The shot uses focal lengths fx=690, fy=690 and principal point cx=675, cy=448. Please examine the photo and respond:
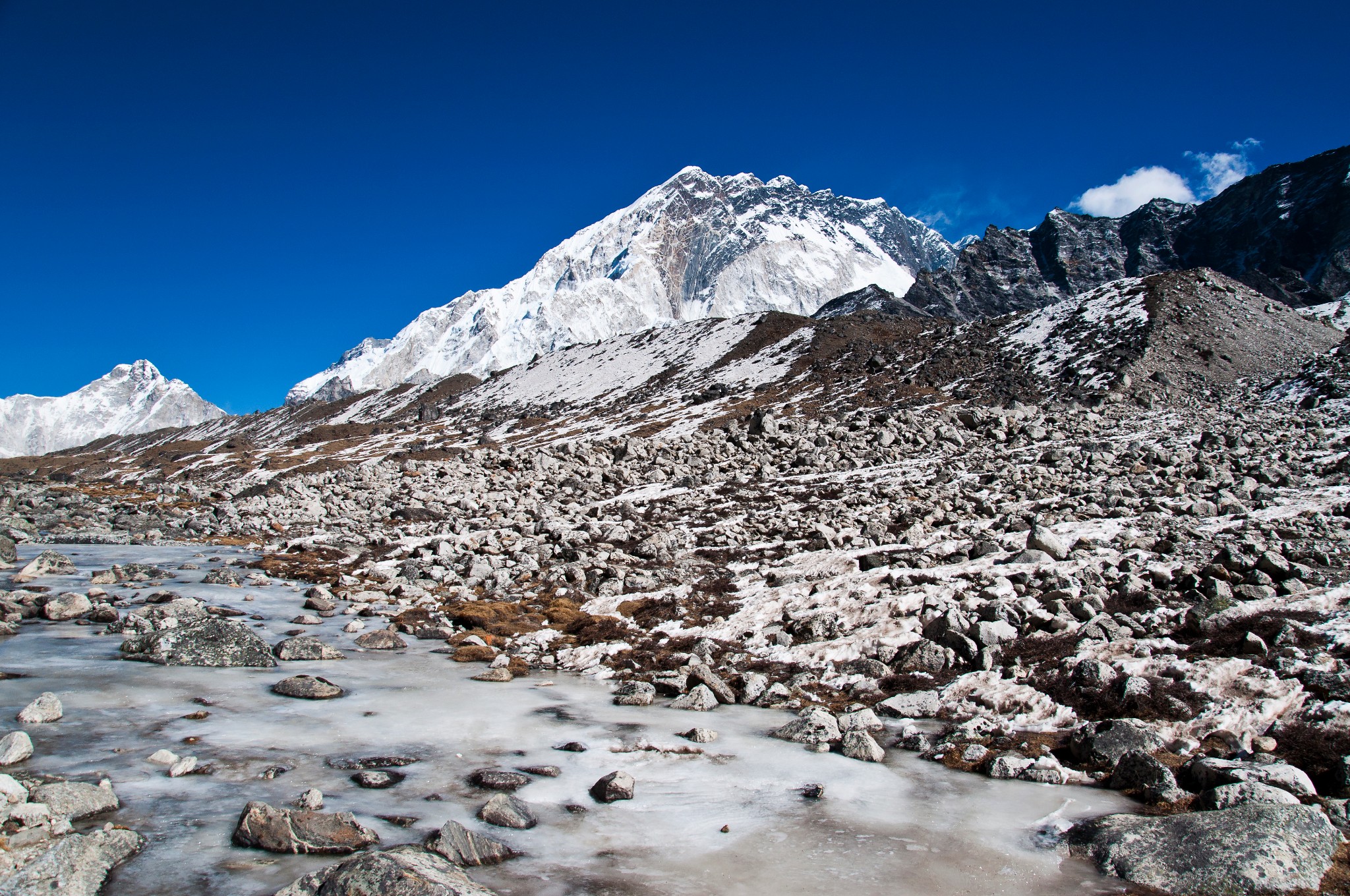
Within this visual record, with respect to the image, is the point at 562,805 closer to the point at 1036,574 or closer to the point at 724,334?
the point at 1036,574

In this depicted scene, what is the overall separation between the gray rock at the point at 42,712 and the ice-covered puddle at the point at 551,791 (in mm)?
236

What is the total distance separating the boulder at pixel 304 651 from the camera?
1636 centimetres

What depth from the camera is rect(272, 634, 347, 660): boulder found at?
16.4 m

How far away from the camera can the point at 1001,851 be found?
8.05 metres

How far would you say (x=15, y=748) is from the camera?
30.2 ft

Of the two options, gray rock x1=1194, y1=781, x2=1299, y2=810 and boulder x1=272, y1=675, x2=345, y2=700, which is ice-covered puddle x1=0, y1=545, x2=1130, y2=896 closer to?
boulder x1=272, y1=675, x2=345, y2=700

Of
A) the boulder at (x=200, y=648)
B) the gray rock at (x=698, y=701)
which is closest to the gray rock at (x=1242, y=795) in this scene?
the gray rock at (x=698, y=701)

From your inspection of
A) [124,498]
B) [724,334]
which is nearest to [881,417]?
[124,498]

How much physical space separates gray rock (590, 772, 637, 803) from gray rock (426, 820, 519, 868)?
1741mm

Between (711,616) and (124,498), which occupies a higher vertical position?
(124,498)

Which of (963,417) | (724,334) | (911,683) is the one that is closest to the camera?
(911,683)

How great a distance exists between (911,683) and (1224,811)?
6.17 metres

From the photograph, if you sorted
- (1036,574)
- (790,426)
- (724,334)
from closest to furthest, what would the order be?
1. (1036,574)
2. (790,426)
3. (724,334)

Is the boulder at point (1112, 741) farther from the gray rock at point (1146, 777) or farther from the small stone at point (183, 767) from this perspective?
the small stone at point (183, 767)
